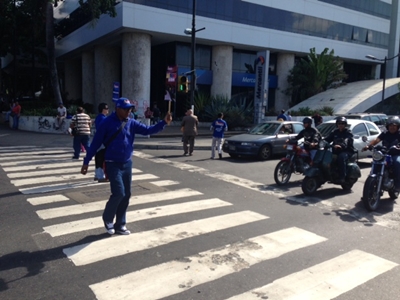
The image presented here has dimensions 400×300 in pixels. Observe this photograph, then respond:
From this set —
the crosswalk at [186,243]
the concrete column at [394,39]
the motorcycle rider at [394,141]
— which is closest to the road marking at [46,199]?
the crosswalk at [186,243]

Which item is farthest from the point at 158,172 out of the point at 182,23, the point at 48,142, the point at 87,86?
the point at 87,86

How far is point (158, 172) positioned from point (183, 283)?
6606mm

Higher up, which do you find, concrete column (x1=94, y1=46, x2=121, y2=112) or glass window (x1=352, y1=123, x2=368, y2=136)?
concrete column (x1=94, y1=46, x2=121, y2=112)

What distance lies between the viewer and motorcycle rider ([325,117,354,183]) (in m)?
8.15

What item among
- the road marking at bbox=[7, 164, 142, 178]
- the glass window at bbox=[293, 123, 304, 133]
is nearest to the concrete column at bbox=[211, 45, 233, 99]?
the glass window at bbox=[293, 123, 304, 133]

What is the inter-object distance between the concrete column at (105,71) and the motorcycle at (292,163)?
26819 millimetres

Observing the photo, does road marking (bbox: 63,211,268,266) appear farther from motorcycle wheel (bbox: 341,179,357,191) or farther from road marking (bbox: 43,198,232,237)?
motorcycle wheel (bbox: 341,179,357,191)

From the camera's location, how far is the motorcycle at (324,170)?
8.13m

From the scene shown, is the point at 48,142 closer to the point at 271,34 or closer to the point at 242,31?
the point at 242,31

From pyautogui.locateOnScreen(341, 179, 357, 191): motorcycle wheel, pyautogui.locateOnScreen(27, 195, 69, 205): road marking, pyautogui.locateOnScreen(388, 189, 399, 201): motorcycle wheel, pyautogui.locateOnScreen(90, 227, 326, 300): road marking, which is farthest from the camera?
pyautogui.locateOnScreen(341, 179, 357, 191): motorcycle wheel

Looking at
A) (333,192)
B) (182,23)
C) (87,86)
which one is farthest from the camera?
(87,86)

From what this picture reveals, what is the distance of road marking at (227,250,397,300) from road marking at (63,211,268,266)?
1.68 m

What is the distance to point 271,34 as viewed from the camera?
33812 mm

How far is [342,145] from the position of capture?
26.9 ft
